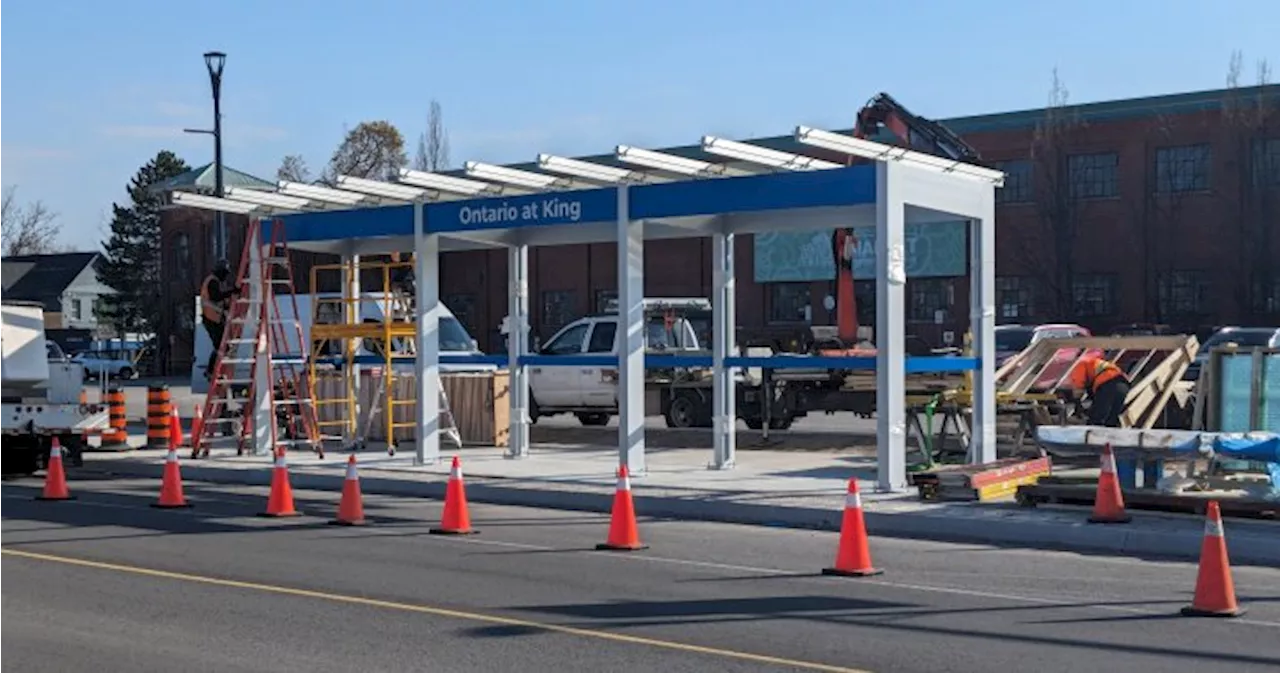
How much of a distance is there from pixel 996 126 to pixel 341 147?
46.1m

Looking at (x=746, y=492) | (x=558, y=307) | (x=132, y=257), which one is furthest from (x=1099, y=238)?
(x=132, y=257)

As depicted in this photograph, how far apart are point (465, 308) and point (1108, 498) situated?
51.1m

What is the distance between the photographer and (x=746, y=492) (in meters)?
18.1

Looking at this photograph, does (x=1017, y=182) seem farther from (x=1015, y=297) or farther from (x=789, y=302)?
(x=789, y=302)

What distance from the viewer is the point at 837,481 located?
19297 millimetres

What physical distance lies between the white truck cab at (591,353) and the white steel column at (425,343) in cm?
717

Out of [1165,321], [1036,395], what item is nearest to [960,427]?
[1036,395]

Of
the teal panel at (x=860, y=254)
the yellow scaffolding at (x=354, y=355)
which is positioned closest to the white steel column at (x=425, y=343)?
the yellow scaffolding at (x=354, y=355)

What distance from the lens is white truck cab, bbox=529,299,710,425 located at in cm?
2928

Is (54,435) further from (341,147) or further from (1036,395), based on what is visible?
(341,147)

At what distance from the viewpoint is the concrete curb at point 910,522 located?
14.2m

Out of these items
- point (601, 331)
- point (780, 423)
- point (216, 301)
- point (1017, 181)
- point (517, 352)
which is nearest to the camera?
point (517, 352)

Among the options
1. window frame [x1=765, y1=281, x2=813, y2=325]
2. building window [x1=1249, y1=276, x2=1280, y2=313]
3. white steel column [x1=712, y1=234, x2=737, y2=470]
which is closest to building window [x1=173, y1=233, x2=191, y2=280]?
window frame [x1=765, y1=281, x2=813, y2=325]

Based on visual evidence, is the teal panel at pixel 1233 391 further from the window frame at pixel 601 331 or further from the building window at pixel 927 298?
the building window at pixel 927 298
